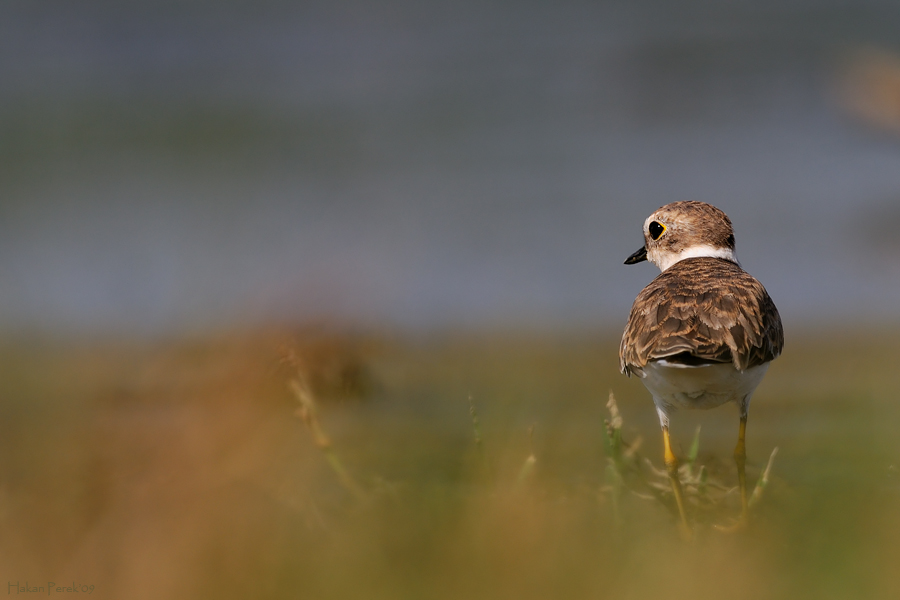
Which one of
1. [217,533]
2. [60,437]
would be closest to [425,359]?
[60,437]

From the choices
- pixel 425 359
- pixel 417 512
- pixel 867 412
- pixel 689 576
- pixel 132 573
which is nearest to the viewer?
pixel 689 576

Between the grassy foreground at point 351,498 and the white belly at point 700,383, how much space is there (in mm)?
462

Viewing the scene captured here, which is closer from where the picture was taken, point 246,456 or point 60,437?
point 246,456

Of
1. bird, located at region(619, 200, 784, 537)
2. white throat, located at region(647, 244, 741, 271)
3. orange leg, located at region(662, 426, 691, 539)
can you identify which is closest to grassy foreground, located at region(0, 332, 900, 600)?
orange leg, located at region(662, 426, 691, 539)

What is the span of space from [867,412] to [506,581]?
3968 mm

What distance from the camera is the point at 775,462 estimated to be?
547 centimetres

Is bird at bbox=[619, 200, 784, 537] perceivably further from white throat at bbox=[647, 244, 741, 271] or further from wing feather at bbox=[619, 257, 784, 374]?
white throat at bbox=[647, 244, 741, 271]

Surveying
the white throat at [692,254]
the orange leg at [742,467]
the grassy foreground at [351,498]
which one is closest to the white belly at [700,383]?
the orange leg at [742,467]

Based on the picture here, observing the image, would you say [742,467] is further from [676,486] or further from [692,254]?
[692,254]

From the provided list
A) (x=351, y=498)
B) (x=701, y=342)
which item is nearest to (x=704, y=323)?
(x=701, y=342)

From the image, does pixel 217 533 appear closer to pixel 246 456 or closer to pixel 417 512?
pixel 246 456

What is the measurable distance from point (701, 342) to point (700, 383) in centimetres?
31

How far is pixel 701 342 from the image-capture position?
14.9ft

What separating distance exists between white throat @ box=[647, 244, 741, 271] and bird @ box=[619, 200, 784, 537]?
1.58 feet
